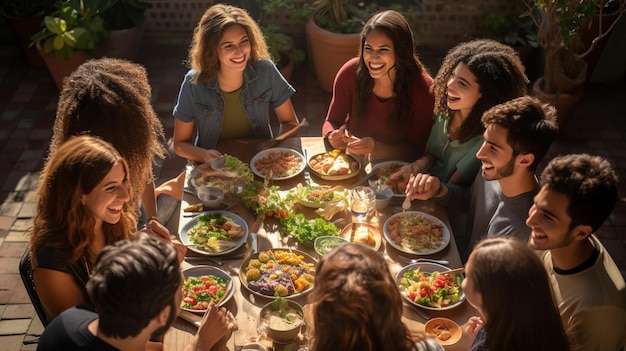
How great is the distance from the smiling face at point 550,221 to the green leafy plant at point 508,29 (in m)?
4.52

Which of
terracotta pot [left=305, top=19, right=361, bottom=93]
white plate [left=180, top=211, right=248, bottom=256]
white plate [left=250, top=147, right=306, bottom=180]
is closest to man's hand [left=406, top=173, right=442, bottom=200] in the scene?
white plate [left=250, top=147, right=306, bottom=180]

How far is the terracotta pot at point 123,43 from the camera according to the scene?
6.88m

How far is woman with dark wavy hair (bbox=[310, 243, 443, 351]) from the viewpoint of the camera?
2344 millimetres

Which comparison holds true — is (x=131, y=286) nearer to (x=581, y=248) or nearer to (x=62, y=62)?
(x=581, y=248)

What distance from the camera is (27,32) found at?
23.3 ft

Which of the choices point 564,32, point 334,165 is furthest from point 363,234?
point 564,32

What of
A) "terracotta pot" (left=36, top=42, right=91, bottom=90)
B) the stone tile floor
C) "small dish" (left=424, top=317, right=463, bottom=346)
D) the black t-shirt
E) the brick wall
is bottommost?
the stone tile floor

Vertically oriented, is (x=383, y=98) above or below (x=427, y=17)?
above

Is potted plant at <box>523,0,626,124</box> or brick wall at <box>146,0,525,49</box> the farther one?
brick wall at <box>146,0,525,49</box>

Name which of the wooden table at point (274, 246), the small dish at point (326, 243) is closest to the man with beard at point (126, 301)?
the wooden table at point (274, 246)

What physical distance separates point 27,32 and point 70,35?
0.97m

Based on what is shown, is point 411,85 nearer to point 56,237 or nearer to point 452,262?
point 452,262

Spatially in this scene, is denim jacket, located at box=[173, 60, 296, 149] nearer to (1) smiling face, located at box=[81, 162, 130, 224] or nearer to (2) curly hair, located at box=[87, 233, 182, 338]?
(1) smiling face, located at box=[81, 162, 130, 224]

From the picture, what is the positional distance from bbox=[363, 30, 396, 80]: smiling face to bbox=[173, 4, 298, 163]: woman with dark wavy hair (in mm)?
695
